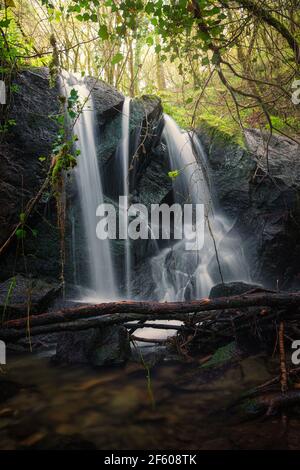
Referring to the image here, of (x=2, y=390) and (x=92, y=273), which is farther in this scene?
(x=92, y=273)

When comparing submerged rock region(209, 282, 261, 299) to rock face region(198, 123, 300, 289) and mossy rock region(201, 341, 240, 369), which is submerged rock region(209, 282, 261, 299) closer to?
mossy rock region(201, 341, 240, 369)

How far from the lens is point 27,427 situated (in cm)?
258

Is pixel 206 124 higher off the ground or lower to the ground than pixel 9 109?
higher

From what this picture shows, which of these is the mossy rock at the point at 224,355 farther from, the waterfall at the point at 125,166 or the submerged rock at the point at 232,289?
the waterfall at the point at 125,166

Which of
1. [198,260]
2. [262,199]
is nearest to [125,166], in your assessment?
[198,260]

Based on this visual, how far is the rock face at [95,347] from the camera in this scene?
3.69 meters

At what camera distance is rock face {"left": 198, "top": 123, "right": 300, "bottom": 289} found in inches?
270

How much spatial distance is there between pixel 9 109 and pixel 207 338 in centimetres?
485

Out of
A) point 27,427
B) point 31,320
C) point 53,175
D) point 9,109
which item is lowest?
point 27,427

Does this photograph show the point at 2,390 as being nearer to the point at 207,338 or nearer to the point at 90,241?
the point at 207,338

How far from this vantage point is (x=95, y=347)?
150 inches

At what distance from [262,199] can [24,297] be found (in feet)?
16.6
